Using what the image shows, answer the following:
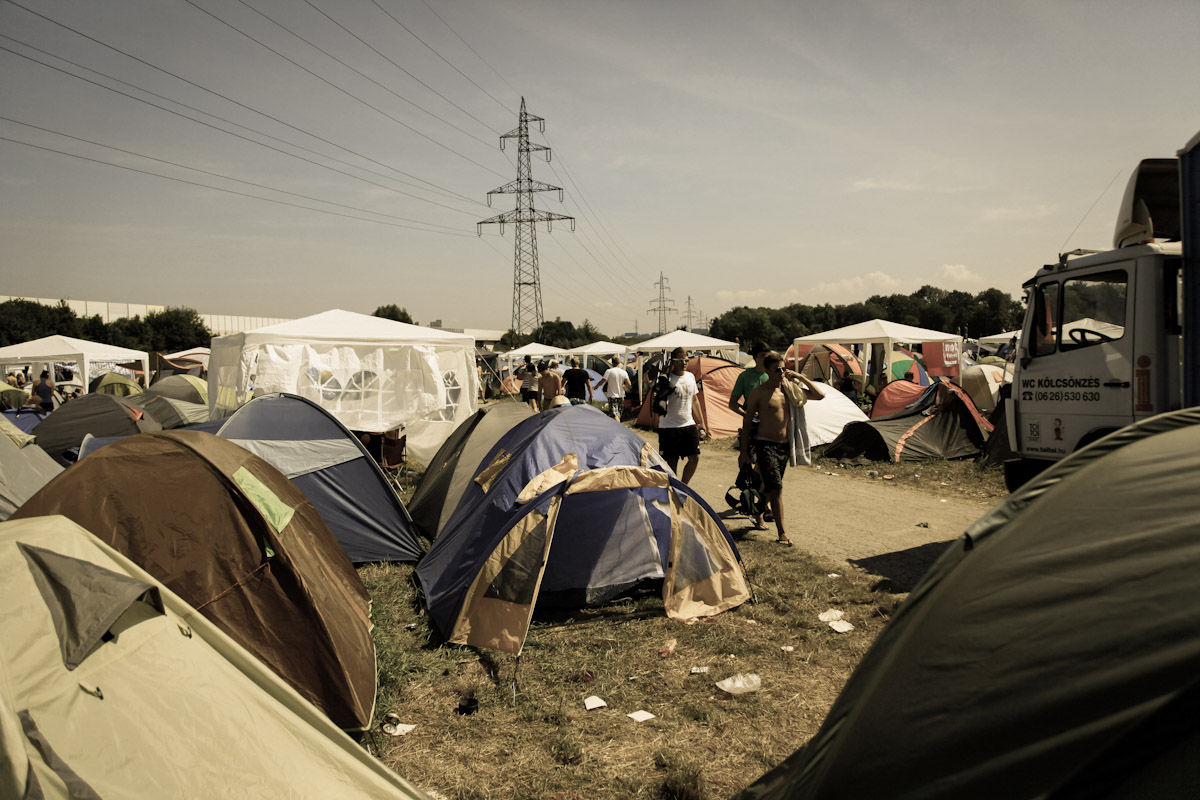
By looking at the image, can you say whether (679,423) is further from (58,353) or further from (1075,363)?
(58,353)

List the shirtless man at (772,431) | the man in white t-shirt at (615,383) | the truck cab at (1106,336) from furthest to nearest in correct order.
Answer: the man in white t-shirt at (615,383) < the shirtless man at (772,431) < the truck cab at (1106,336)

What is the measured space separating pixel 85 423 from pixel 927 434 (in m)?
14.0

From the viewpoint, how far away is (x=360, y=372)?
12.1 metres

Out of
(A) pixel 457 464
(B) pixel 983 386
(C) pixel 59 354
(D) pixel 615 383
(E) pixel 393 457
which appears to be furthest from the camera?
(C) pixel 59 354

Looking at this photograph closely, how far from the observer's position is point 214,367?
41.8ft

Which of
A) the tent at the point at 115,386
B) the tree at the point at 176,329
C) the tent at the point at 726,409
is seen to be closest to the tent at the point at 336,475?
the tent at the point at 726,409

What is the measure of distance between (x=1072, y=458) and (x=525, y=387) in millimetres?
14479

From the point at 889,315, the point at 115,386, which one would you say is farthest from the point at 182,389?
the point at 889,315

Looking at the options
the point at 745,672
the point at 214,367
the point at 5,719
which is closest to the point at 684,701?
the point at 745,672

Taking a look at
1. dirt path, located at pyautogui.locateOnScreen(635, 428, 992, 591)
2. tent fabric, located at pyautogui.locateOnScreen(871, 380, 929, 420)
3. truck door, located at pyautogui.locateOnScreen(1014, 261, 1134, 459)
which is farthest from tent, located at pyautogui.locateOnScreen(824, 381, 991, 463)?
truck door, located at pyautogui.locateOnScreen(1014, 261, 1134, 459)

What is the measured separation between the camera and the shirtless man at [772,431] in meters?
6.56

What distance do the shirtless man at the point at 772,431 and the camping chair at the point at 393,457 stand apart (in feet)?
19.7

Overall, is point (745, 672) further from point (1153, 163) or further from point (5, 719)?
point (1153, 163)

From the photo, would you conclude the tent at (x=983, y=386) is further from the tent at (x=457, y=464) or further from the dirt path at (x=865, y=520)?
the tent at (x=457, y=464)
